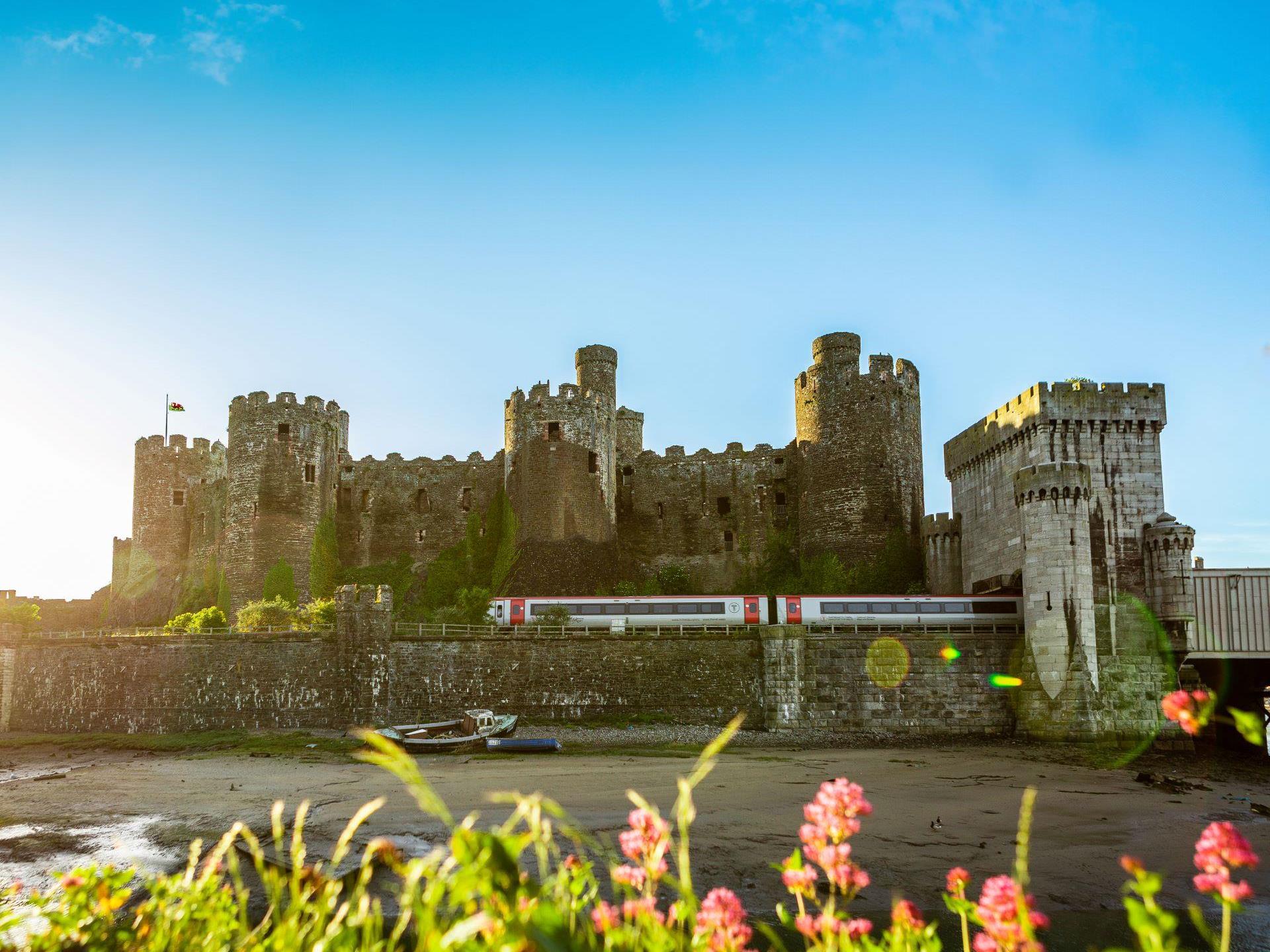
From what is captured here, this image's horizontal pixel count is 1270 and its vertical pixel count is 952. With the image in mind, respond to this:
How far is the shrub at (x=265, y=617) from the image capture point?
1642 inches

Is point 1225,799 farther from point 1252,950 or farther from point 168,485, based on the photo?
point 168,485

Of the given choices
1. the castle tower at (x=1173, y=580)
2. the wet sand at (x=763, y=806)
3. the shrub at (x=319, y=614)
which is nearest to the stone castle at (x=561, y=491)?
the shrub at (x=319, y=614)

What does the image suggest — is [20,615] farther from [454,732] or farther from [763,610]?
[763,610]

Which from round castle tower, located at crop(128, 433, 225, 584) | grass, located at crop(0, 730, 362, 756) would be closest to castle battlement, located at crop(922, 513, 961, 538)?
grass, located at crop(0, 730, 362, 756)

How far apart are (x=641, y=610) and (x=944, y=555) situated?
587 inches

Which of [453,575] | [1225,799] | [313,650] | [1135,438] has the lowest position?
[1225,799]

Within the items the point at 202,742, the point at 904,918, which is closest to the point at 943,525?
the point at 202,742

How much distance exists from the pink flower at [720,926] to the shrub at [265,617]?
132 feet

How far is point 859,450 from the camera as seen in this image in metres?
48.9

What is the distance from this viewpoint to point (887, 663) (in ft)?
121

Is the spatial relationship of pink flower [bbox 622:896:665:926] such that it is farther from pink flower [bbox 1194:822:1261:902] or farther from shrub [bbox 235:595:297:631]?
shrub [bbox 235:595:297:631]

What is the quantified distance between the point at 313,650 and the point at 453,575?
1335 centimetres

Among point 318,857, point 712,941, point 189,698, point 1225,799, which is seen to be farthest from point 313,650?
point 712,941

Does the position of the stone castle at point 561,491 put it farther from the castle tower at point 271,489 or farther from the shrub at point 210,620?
the shrub at point 210,620
